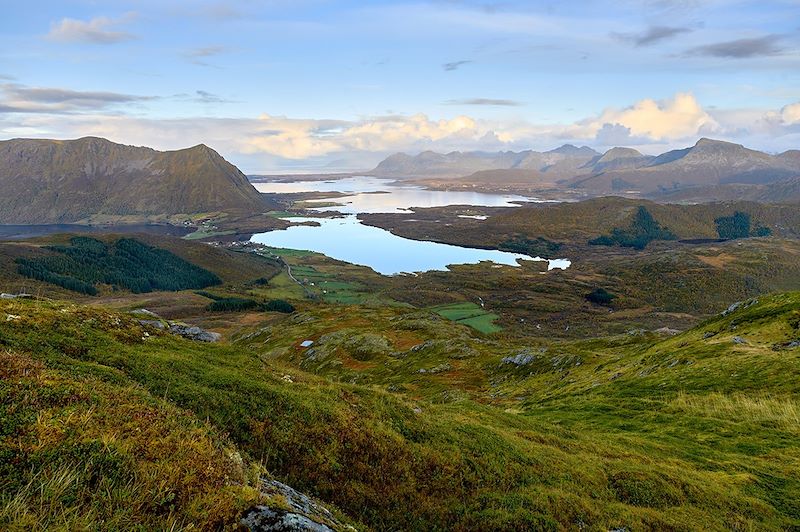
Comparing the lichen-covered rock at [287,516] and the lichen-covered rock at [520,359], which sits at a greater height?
the lichen-covered rock at [287,516]

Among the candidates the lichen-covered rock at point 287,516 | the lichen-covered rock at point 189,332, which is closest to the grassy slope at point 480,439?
the lichen-covered rock at point 287,516

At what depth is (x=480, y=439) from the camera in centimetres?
2167

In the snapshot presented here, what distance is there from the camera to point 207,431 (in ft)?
43.1

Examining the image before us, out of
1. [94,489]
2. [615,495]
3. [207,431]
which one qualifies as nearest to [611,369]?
[615,495]

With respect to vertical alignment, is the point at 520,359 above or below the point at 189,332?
below

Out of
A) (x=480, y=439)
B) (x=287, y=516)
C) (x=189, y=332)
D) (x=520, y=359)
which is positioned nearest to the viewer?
(x=287, y=516)

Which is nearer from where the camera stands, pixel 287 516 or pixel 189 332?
pixel 287 516

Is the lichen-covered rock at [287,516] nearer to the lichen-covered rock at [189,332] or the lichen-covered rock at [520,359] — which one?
the lichen-covered rock at [189,332]

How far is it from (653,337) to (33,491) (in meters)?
93.7

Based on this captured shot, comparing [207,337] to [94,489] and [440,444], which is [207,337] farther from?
[94,489]

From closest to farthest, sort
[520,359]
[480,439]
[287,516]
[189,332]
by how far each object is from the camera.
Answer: [287,516]
[480,439]
[189,332]
[520,359]

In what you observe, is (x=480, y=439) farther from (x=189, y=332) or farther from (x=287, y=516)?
(x=189, y=332)

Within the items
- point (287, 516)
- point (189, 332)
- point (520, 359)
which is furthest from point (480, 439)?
point (520, 359)

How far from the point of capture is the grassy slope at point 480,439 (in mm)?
15734
